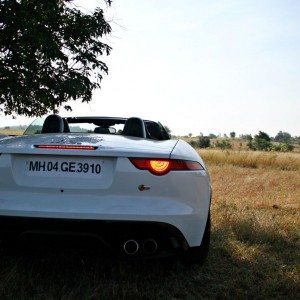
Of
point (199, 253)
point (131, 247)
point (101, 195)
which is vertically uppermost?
point (101, 195)

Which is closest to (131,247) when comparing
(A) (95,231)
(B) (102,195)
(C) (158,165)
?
(A) (95,231)

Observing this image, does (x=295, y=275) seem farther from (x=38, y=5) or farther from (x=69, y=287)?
(x=38, y=5)

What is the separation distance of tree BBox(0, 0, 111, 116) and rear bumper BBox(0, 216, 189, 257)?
8.17m

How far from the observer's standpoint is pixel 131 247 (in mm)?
2783

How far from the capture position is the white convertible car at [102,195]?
106 inches

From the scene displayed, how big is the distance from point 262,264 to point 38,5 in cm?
854

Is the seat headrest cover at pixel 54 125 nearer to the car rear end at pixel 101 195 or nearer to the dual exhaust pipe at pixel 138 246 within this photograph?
the car rear end at pixel 101 195

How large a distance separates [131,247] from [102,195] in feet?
1.29

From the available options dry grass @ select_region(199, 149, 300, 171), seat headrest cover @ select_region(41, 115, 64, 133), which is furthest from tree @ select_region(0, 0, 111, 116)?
dry grass @ select_region(199, 149, 300, 171)

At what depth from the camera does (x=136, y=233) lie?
9.07 feet

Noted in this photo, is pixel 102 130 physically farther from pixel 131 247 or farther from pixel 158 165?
pixel 131 247

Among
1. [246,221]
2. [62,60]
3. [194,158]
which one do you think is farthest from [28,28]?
[194,158]

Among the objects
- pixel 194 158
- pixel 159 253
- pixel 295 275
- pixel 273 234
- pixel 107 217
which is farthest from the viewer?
pixel 273 234

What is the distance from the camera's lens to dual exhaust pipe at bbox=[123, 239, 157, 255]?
2777 millimetres
